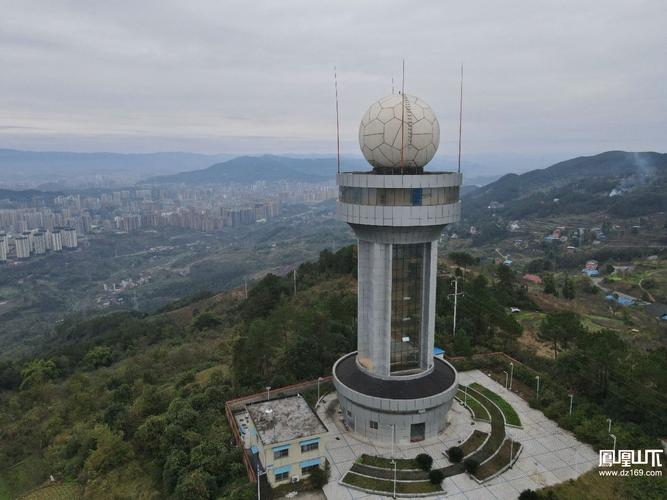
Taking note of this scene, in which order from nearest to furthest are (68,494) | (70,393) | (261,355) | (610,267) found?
(68,494) < (261,355) < (70,393) < (610,267)

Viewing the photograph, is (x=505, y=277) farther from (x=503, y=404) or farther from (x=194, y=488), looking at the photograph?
(x=194, y=488)

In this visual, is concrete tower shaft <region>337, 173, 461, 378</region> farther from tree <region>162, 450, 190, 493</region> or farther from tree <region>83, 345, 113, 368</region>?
tree <region>83, 345, 113, 368</region>

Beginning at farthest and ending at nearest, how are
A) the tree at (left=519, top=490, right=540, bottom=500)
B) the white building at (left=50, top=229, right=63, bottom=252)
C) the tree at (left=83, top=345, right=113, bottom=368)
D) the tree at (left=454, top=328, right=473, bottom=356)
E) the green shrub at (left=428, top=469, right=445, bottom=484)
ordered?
the white building at (left=50, top=229, right=63, bottom=252)
the tree at (left=83, top=345, right=113, bottom=368)
the tree at (left=454, top=328, right=473, bottom=356)
the green shrub at (left=428, top=469, right=445, bottom=484)
the tree at (left=519, top=490, right=540, bottom=500)

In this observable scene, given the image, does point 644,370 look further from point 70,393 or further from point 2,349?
point 2,349

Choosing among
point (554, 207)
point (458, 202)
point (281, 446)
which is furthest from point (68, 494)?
point (554, 207)

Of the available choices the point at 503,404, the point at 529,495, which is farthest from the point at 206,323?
the point at 529,495

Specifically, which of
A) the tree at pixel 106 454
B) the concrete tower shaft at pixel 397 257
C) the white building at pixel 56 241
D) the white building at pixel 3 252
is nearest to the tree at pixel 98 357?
the tree at pixel 106 454

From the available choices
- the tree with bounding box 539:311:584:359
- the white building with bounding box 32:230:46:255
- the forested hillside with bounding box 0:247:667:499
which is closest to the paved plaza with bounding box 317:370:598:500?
the forested hillside with bounding box 0:247:667:499
